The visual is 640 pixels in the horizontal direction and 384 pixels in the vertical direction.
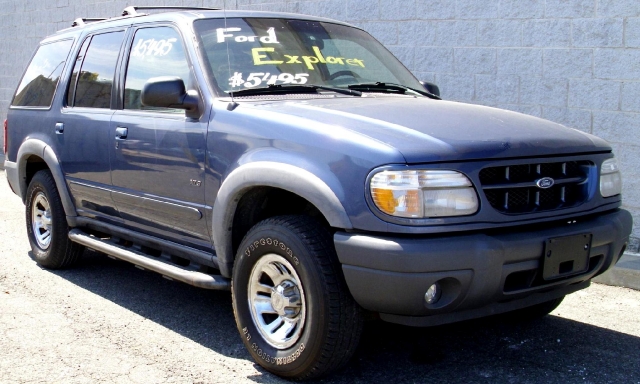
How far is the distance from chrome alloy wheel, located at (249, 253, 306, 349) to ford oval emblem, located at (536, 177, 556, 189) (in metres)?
1.25

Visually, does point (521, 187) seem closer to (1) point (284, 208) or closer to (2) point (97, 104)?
(1) point (284, 208)

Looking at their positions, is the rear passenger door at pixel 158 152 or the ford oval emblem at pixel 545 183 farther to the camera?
Answer: the rear passenger door at pixel 158 152

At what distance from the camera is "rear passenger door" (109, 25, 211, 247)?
4.55 m

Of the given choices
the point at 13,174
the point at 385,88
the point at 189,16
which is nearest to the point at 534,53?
the point at 385,88

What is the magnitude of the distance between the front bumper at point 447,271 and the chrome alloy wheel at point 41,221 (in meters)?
3.56

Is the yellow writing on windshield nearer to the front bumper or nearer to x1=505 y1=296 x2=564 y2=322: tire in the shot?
the front bumper

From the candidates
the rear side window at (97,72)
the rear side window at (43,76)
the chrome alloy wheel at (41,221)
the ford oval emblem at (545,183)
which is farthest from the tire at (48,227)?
the ford oval emblem at (545,183)

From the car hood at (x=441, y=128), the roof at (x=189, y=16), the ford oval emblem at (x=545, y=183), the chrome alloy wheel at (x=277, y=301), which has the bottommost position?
the chrome alloy wheel at (x=277, y=301)

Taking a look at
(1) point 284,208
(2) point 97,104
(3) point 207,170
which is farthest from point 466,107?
(2) point 97,104

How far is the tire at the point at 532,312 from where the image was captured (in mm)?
4902

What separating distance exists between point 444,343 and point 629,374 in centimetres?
101

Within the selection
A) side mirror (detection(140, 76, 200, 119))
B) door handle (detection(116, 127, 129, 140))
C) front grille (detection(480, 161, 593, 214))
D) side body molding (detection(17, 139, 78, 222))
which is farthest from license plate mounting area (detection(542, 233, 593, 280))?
side body molding (detection(17, 139, 78, 222))

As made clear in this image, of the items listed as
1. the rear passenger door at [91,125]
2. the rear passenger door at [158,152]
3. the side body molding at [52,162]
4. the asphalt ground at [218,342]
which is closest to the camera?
the asphalt ground at [218,342]

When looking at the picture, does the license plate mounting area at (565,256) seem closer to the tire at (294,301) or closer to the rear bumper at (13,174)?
the tire at (294,301)
